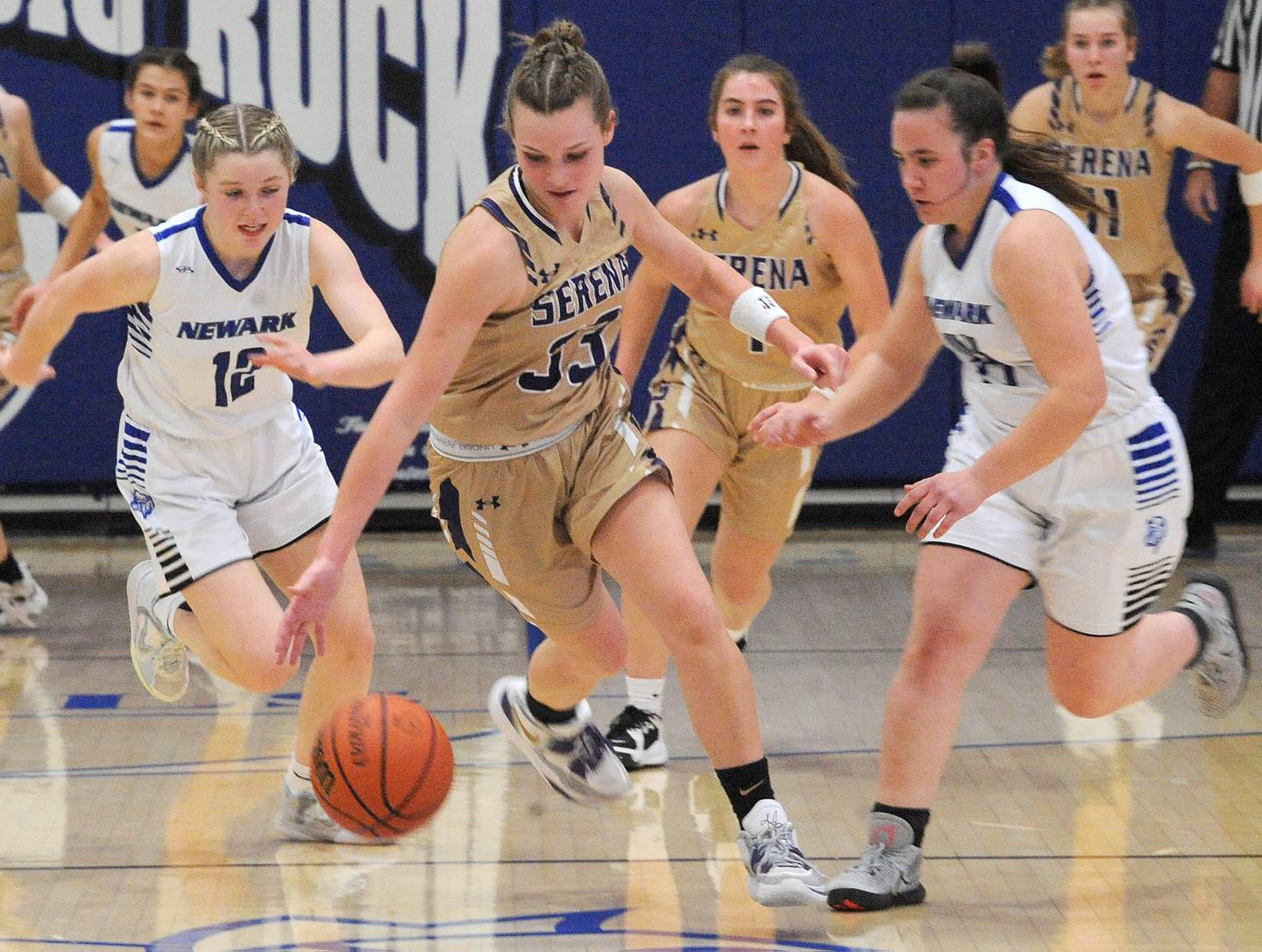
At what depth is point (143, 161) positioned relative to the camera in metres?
6.68

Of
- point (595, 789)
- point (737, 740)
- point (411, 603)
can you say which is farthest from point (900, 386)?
point (411, 603)

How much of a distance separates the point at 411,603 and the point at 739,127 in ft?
8.65

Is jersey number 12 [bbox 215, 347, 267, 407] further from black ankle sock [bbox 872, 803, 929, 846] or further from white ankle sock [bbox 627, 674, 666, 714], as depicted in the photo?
black ankle sock [bbox 872, 803, 929, 846]

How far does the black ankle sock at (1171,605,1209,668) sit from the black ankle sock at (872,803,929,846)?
39.2 inches

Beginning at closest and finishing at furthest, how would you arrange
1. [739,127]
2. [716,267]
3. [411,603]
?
[716,267], [739,127], [411,603]

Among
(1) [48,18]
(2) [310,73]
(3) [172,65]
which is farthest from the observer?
(2) [310,73]

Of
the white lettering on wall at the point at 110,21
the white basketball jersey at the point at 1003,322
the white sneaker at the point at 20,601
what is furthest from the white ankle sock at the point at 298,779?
the white lettering on wall at the point at 110,21

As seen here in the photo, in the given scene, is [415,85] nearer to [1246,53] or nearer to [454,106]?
[454,106]

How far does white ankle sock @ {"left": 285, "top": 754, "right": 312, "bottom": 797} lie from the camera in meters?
4.42

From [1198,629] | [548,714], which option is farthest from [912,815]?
[1198,629]

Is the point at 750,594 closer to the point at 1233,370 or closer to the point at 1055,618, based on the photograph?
the point at 1055,618

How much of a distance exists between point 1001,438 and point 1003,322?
31 centimetres

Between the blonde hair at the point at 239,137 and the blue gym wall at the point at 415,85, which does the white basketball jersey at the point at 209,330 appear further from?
the blue gym wall at the point at 415,85

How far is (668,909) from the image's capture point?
12.9 ft
